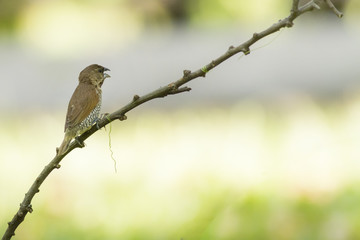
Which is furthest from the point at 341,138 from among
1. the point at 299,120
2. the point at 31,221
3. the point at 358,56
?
the point at 358,56

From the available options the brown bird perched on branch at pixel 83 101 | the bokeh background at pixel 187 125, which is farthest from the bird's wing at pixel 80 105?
the bokeh background at pixel 187 125

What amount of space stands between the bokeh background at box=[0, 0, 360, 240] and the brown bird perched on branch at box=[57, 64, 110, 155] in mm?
1112

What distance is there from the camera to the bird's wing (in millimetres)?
2193

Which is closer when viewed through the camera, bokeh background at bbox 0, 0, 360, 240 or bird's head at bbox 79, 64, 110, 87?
bird's head at bbox 79, 64, 110, 87

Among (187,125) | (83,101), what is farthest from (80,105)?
(187,125)

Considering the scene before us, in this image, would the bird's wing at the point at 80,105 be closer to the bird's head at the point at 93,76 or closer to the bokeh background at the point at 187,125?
A: the bird's head at the point at 93,76

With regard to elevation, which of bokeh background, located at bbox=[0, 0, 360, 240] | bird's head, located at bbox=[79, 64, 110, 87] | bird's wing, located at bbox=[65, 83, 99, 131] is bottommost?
bird's wing, located at bbox=[65, 83, 99, 131]

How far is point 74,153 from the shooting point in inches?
157

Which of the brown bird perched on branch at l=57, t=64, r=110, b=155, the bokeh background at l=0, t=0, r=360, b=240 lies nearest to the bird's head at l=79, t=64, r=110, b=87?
the brown bird perched on branch at l=57, t=64, r=110, b=155

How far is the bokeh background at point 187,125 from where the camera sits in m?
3.40

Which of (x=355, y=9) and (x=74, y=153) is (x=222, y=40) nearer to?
(x=355, y=9)

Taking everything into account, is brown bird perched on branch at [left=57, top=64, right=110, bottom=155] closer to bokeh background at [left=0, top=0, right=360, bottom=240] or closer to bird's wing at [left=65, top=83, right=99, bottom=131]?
bird's wing at [left=65, top=83, right=99, bottom=131]

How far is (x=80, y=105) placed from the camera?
2.21 m

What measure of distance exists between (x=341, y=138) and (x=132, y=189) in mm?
965
